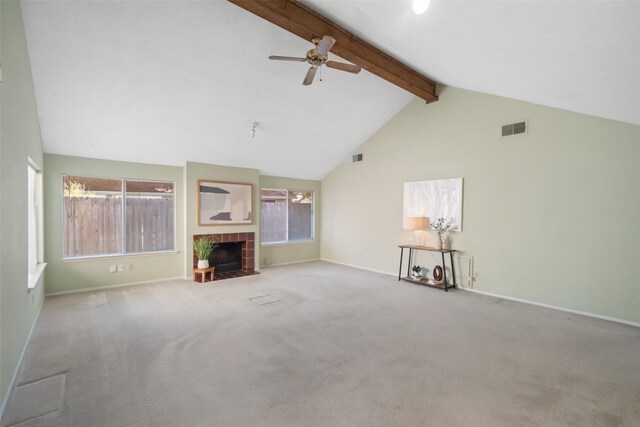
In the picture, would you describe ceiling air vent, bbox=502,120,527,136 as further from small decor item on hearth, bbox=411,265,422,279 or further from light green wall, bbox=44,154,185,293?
light green wall, bbox=44,154,185,293

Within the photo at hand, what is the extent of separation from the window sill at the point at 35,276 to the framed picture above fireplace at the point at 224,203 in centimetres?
242

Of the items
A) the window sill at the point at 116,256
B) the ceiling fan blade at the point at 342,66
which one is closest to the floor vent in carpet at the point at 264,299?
the window sill at the point at 116,256

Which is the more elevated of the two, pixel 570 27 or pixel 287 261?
pixel 570 27

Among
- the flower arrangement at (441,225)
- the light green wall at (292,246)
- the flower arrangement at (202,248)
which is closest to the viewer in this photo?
the flower arrangement at (441,225)

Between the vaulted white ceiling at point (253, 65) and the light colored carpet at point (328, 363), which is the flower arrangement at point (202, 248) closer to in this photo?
the light colored carpet at point (328, 363)

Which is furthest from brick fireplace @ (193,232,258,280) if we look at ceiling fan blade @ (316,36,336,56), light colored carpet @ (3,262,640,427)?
ceiling fan blade @ (316,36,336,56)

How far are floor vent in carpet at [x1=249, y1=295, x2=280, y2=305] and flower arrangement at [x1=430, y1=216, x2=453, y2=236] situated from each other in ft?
10.3

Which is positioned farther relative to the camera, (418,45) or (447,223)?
(447,223)

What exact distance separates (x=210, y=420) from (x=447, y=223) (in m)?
4.74

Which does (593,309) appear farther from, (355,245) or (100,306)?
(100,306)

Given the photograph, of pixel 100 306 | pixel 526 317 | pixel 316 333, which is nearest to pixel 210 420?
pixel 316 333

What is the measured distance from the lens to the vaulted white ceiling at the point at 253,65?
2.61 meters

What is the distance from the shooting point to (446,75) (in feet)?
15.1

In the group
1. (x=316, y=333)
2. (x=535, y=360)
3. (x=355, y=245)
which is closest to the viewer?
(x=535, y=360)
